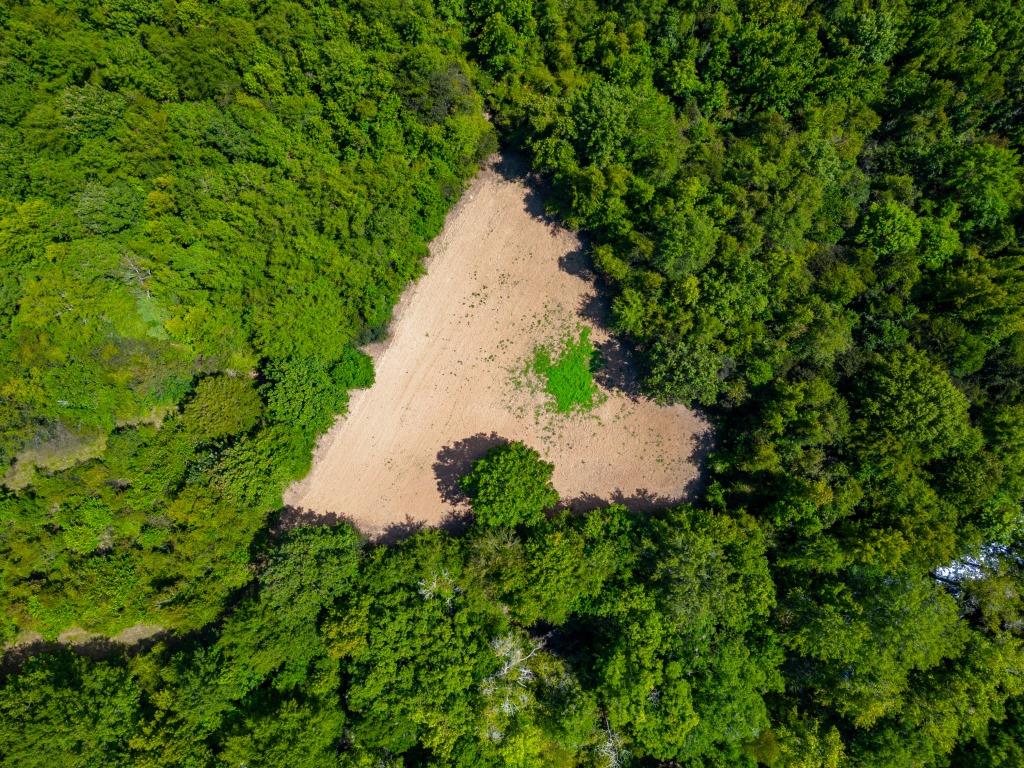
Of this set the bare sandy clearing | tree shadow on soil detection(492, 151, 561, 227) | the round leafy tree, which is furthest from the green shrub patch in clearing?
tree shadow on soil detection(492, 151, 561, 227)

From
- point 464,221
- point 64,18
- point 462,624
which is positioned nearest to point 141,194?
point 64,18

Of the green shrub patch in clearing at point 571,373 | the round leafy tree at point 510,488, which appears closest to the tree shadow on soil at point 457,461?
the round leafy tree at point 510,488

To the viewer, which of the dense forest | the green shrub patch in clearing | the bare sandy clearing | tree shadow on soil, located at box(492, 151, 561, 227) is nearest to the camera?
the dense forest

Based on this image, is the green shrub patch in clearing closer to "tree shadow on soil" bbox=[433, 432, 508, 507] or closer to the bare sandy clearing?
the bare sandy clearing

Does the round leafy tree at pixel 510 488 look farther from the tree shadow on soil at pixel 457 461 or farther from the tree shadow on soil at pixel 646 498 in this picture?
the tree shadow on soil at pixel 646 498

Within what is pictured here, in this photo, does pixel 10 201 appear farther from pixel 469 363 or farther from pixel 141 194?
pixel 469 363
